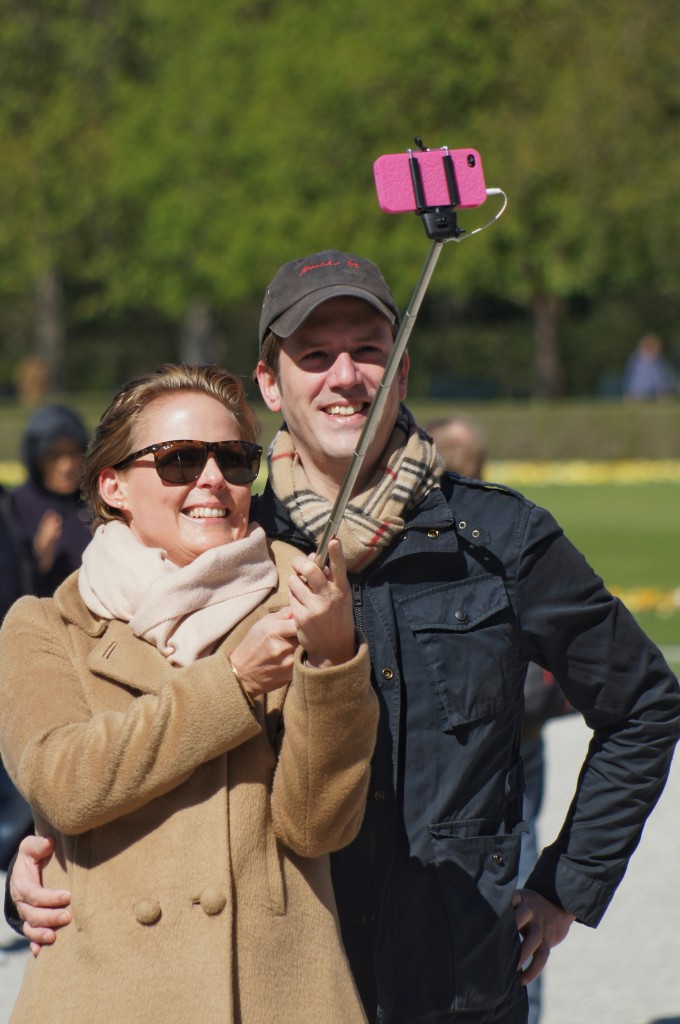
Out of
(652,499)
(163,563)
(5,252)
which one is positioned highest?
(5,252)

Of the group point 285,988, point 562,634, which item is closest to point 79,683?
point 285,988

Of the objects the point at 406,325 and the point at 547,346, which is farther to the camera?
the point at 547,346

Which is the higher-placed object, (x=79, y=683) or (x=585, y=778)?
(x=79, y=683)

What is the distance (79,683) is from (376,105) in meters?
30.3

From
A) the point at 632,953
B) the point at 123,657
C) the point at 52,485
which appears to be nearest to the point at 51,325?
the point at 52,485

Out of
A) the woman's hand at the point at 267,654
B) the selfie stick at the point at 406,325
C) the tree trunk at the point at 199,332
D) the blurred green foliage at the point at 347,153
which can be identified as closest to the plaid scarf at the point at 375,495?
the woman's hand at the point at 267,654

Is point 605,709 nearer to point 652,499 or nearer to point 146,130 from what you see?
point 652,499

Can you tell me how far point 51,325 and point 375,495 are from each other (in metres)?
40.8

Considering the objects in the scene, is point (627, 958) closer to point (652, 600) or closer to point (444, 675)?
point (444, 675)

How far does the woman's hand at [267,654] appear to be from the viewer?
2.57 meters

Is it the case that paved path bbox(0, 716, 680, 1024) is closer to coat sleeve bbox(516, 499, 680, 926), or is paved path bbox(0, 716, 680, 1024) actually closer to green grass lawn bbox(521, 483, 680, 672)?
coat sleeve bbox(516, 499, 680, 926)

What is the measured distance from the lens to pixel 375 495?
9.96 feet

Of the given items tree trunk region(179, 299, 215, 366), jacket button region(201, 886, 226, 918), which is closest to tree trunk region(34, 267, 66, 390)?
tree trunk region(179, 299, 215, 366)

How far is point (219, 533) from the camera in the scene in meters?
2.80
